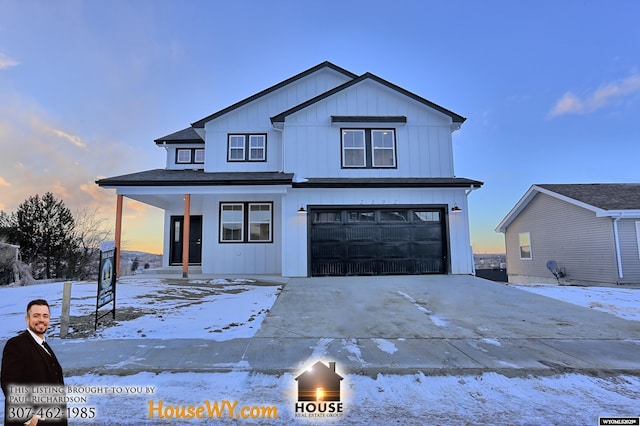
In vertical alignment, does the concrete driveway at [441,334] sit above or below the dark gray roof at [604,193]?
below

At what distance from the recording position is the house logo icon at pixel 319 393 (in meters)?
2.75

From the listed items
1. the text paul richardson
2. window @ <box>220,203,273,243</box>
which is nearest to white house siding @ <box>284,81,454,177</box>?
window @ <box>220,203,273,243</box>

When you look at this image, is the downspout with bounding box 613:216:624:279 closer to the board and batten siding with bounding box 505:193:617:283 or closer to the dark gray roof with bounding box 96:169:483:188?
the board and batten siding with bounding box 505:193:617:283

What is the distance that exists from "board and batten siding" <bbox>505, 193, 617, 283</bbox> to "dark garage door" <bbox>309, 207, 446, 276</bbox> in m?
8.53

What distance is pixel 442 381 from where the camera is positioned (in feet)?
10.8

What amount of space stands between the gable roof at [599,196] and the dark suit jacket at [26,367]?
58.8 ft

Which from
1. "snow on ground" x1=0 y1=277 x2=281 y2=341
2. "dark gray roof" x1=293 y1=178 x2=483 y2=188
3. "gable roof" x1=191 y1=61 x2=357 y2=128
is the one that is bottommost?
"snow on ground" x1=0 y1=277 x2=281 y2=341

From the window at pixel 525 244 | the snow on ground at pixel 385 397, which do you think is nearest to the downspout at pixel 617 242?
the window at pixel 525 244

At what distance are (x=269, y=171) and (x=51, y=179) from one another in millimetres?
19592

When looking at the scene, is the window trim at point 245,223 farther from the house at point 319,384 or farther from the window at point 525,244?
the window at point 525,244

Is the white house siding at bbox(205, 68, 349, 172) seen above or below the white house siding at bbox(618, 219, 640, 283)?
above

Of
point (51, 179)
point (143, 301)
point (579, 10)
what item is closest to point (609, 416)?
point (143, 301)

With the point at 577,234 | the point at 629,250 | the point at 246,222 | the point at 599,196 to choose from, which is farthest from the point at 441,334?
the point at 599,196

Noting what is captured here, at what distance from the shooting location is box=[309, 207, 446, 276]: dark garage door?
11.0m
